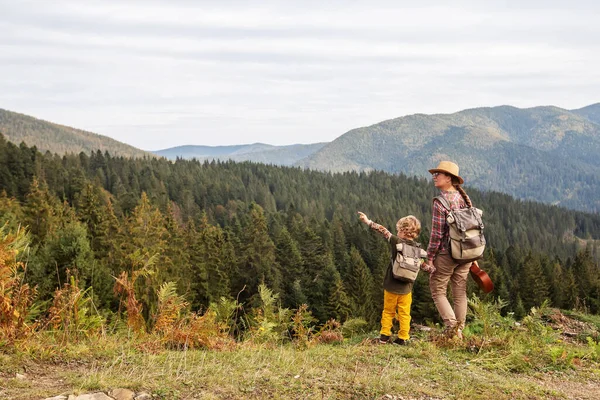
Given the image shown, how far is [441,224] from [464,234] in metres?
0.42

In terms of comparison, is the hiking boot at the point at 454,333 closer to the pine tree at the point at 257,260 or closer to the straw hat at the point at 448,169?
the straw hat at the point at 448,169

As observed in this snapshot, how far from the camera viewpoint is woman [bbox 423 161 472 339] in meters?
8.45

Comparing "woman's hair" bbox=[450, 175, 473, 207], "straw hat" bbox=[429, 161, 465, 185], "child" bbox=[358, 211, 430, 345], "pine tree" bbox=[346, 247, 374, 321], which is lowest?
"pine tree" bbox=[346, 247, 374, 321]

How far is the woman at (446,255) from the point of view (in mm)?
8453

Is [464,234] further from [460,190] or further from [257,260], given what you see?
[257,260]

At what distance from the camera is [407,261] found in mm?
8461

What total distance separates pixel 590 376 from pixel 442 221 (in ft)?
11.1

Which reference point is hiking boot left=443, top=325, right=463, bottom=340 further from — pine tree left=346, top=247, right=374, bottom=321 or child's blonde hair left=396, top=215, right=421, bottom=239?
pine tree left=346, top=247, right=374, bottom=321

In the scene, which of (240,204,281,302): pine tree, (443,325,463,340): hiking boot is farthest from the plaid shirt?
(240,204,281,302): pine tree

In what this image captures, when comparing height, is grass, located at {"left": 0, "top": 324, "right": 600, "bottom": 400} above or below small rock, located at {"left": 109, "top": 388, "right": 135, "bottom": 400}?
below

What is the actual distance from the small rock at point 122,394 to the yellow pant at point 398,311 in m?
4.95

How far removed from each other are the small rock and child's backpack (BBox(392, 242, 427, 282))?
195 inches

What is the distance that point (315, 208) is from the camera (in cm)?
17275

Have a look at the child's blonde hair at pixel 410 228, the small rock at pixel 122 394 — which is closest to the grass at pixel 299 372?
the small rock at pixel 122 394
